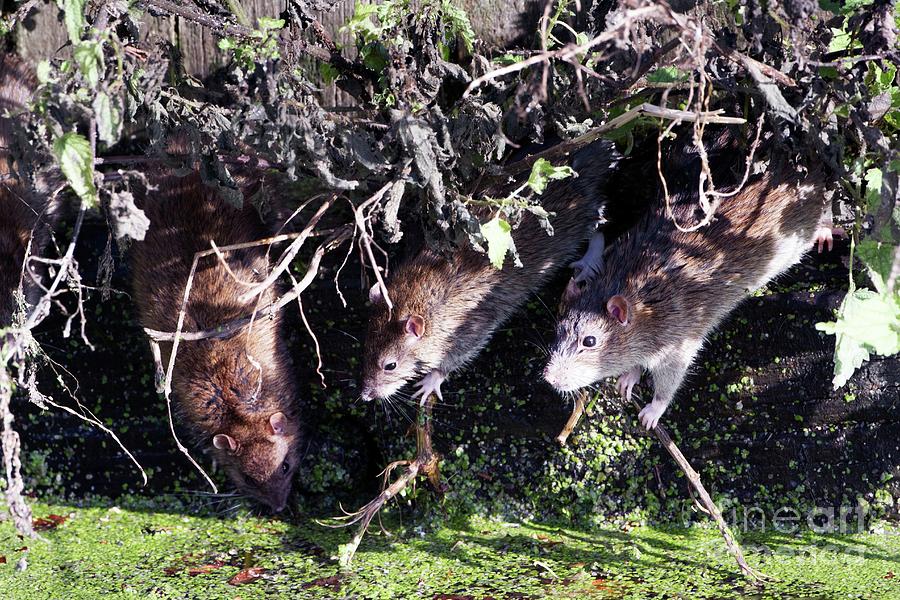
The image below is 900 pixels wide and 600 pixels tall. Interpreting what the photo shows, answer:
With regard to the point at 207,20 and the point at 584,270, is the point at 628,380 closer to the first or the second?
the point at 584,270

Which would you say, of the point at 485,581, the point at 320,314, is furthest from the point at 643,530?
the point at 320,314

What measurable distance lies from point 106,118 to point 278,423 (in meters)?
2.29

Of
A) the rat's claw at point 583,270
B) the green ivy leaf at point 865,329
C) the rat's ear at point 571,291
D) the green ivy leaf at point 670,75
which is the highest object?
the green ivy leaf at point 670,75

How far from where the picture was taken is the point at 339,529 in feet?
18.2

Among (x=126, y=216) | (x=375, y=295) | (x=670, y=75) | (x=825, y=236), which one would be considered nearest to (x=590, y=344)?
(x=375, y=295)

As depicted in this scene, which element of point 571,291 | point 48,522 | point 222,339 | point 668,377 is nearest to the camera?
point 668,377

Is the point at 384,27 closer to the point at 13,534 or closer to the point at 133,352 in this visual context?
the point at 133,352

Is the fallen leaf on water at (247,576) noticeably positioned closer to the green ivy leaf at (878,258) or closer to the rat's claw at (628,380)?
the rat's claw at (628,380)

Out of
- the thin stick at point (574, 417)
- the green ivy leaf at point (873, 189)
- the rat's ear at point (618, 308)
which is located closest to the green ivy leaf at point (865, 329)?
the green ivy leaf at point (873, 189)

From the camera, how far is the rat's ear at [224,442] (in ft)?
18.1

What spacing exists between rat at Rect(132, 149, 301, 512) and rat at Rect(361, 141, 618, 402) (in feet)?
2.08

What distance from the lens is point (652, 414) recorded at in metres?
4.98

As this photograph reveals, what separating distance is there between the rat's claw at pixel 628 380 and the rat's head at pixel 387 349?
116 cm

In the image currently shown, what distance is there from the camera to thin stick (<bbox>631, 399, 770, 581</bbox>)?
4.65m
